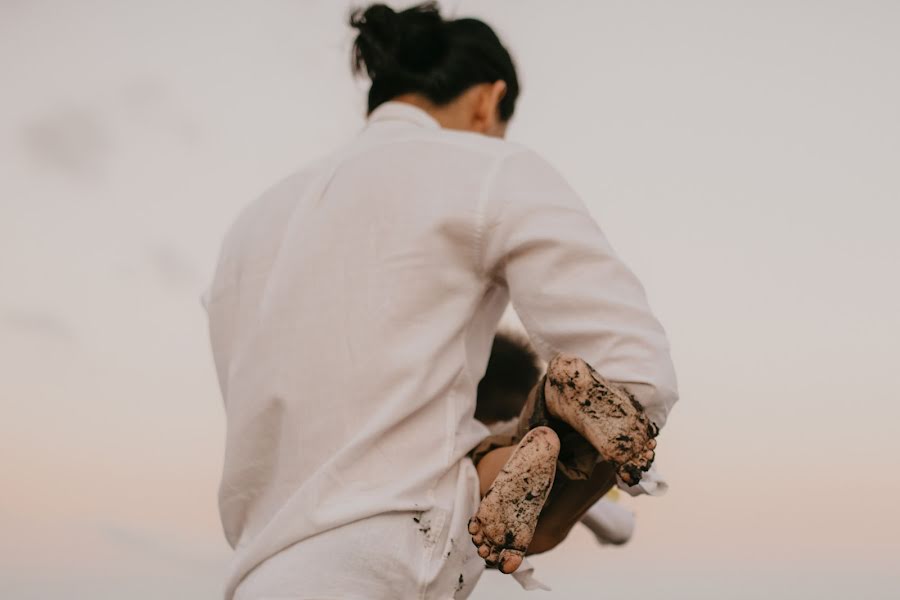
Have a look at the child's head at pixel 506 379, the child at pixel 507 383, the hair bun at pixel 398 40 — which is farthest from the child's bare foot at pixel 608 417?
the child's head at pixel 506 379

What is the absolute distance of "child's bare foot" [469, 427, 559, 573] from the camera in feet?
5.73

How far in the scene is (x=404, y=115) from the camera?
7.57 ft

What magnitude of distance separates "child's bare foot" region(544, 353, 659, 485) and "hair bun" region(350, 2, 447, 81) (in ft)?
2.88

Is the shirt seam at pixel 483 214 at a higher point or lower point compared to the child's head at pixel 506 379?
higher

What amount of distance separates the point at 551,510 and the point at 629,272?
51cm

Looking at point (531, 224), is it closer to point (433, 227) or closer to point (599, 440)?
point (433, 227)

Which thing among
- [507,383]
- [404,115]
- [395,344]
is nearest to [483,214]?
[395,344]

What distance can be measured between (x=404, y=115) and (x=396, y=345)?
591 mm

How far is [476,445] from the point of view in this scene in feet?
6.64

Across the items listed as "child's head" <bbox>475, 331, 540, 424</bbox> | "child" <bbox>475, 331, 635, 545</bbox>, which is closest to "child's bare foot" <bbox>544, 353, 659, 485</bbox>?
"child" <bbox>475, 331, 635, 545</bbox>

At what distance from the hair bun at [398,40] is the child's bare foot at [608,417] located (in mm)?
879

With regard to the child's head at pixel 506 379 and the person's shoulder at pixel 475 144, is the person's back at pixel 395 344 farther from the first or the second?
the child's head at pixel 506 379

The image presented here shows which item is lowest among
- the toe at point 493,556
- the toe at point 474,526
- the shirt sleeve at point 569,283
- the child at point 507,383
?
the child at point 507,383

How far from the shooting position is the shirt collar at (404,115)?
2.30 meters
